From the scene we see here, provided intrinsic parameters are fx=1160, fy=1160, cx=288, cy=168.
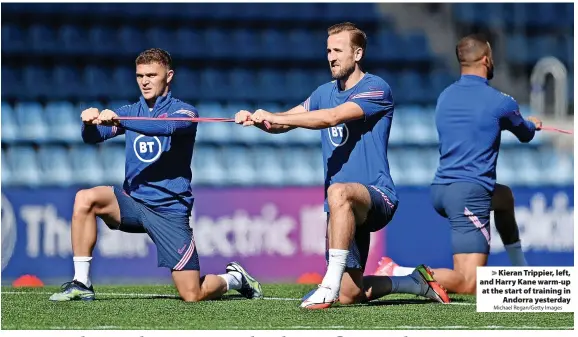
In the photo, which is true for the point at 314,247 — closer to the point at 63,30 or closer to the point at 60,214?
the point at 60,214

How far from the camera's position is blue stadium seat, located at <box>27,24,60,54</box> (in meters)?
15.7

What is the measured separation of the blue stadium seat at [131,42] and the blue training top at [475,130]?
28.2ft

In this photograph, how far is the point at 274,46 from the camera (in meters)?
16.7

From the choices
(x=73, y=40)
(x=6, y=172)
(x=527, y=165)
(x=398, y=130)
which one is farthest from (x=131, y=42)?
(x=527, y=165)

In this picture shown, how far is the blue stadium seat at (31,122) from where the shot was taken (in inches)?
567

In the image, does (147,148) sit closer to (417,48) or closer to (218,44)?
(218,44)

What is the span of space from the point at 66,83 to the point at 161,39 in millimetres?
1613

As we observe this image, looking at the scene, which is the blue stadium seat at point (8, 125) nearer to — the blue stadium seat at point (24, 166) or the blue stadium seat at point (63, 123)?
the blue stadium seat at point (24, 166)

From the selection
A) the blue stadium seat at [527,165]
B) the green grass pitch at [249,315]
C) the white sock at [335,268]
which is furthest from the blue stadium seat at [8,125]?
the white sock at [335,268]

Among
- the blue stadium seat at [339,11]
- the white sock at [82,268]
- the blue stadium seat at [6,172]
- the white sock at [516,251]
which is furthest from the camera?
the blue stadium seat at [339,11]

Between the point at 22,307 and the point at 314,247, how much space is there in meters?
5.90

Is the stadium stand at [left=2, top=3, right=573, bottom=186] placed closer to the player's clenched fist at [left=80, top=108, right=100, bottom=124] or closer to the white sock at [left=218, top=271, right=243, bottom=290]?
the white sock at [left=218, top=271, right=243, bottom=290]

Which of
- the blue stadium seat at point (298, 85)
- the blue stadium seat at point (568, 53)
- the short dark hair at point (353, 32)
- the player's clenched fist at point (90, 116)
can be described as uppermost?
the blue stadium seat at point (568, 53)

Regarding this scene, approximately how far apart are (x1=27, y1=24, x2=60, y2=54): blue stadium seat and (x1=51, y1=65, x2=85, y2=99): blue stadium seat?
29cm
